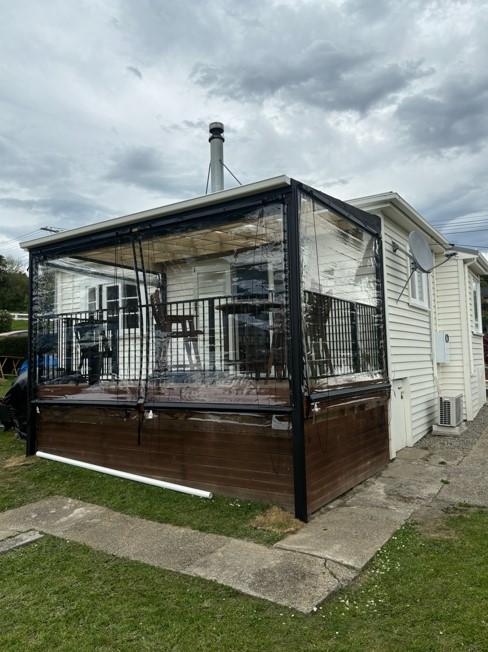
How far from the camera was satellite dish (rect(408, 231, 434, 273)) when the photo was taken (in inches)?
263

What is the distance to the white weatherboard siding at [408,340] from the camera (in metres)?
6.81

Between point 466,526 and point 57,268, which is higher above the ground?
point 57,268

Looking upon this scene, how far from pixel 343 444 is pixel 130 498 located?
225 centimetres

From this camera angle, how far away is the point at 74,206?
21.1m

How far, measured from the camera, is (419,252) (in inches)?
270


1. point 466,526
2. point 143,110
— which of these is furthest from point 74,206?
point 466,526

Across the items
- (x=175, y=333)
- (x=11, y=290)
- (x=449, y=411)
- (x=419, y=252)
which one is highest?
(x=11, y=290)

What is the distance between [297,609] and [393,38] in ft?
28.6

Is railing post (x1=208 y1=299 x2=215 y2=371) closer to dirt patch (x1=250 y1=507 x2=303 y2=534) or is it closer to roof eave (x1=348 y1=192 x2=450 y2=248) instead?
dirt patch (x1=250 y1=507 x2=303 y2=534)

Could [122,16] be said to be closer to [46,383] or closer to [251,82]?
[251,82]

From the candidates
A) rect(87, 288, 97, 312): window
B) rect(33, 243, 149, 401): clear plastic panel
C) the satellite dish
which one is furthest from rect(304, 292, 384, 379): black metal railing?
rect(87, 288, 97, 312): window

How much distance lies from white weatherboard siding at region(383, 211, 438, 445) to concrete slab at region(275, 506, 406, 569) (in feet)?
8.62

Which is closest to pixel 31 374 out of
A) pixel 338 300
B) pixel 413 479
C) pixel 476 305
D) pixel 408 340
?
pixel 338 300

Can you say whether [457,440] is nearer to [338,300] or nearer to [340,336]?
[340,336]
